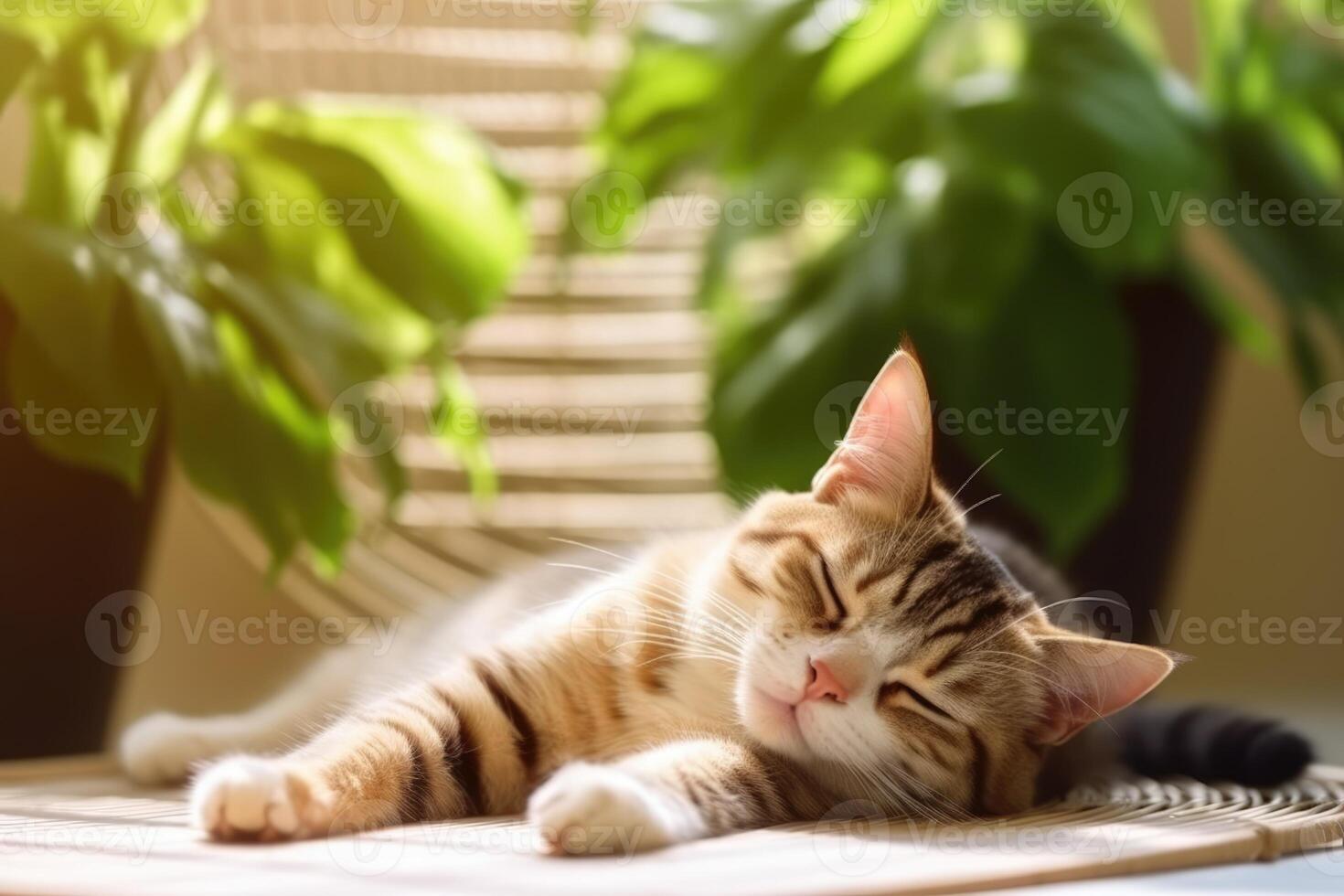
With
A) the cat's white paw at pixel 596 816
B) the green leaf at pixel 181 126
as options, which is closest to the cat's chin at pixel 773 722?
the cat's white paw at pixel 596 816

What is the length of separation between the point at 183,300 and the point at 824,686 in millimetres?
879

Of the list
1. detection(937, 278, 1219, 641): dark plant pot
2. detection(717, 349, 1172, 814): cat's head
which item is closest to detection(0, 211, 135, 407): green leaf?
detection(717, 349, 1172, 814): cat's head

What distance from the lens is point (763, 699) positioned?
1086mm

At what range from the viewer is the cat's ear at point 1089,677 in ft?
3.50

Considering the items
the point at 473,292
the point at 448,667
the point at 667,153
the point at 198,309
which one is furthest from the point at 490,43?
the point at 448,667

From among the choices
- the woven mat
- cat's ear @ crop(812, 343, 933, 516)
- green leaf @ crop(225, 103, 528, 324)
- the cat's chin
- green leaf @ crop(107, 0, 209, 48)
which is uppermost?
green leaf @ crop(107, 0, 209, 48)

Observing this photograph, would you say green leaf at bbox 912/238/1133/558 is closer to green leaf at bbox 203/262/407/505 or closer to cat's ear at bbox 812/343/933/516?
cat's ear at bbox 812/343/933/516

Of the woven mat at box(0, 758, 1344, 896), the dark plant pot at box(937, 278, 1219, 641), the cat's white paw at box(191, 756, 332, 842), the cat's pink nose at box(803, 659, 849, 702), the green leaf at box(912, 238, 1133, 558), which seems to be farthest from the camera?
the dark plant pot at box(937, 278, 1219, 641)

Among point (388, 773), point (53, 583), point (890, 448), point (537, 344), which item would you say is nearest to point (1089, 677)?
point (890, 448)

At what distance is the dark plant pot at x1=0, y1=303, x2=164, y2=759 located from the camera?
149 centimetres

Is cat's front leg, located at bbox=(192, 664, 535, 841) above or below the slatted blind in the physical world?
below

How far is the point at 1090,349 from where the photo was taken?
1.85 metres

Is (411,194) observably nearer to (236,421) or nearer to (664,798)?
(236,421)

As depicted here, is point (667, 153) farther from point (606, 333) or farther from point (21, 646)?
point (21, 646)
